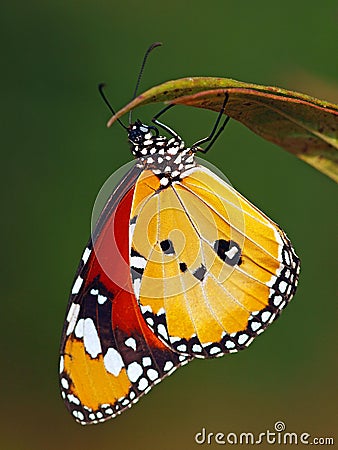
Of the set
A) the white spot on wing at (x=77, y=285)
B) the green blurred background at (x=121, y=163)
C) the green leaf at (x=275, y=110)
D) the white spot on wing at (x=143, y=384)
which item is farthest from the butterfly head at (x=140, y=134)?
the green blurred background at (x=121, y=163)

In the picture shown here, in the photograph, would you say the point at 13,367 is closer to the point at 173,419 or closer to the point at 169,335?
the point at 173,419

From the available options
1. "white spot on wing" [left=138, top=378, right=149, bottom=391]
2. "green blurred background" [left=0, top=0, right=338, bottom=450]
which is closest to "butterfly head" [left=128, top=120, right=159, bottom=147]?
"white spot on wing" [left=138, top=378, right=149, bottom=391]

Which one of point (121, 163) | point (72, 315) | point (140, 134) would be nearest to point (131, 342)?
point (72, 315)

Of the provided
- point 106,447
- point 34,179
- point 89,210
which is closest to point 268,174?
point 89,210

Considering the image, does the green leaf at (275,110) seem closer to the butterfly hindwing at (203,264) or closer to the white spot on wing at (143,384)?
the butterfly hindwing at (203,264)

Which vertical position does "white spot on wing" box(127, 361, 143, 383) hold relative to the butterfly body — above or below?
below

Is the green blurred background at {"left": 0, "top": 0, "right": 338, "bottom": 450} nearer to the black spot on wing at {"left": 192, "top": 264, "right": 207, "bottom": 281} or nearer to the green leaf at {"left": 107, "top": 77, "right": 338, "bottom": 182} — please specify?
the black spot on wing at {"left": 192, "top": 264, "right": 207, "bottom": 281}

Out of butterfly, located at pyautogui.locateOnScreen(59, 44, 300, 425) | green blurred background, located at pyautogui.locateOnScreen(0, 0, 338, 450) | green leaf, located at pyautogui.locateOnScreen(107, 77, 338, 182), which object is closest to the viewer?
green leaf, located at pyautogui.locateOnScreen(107, 77, 338, 182)
